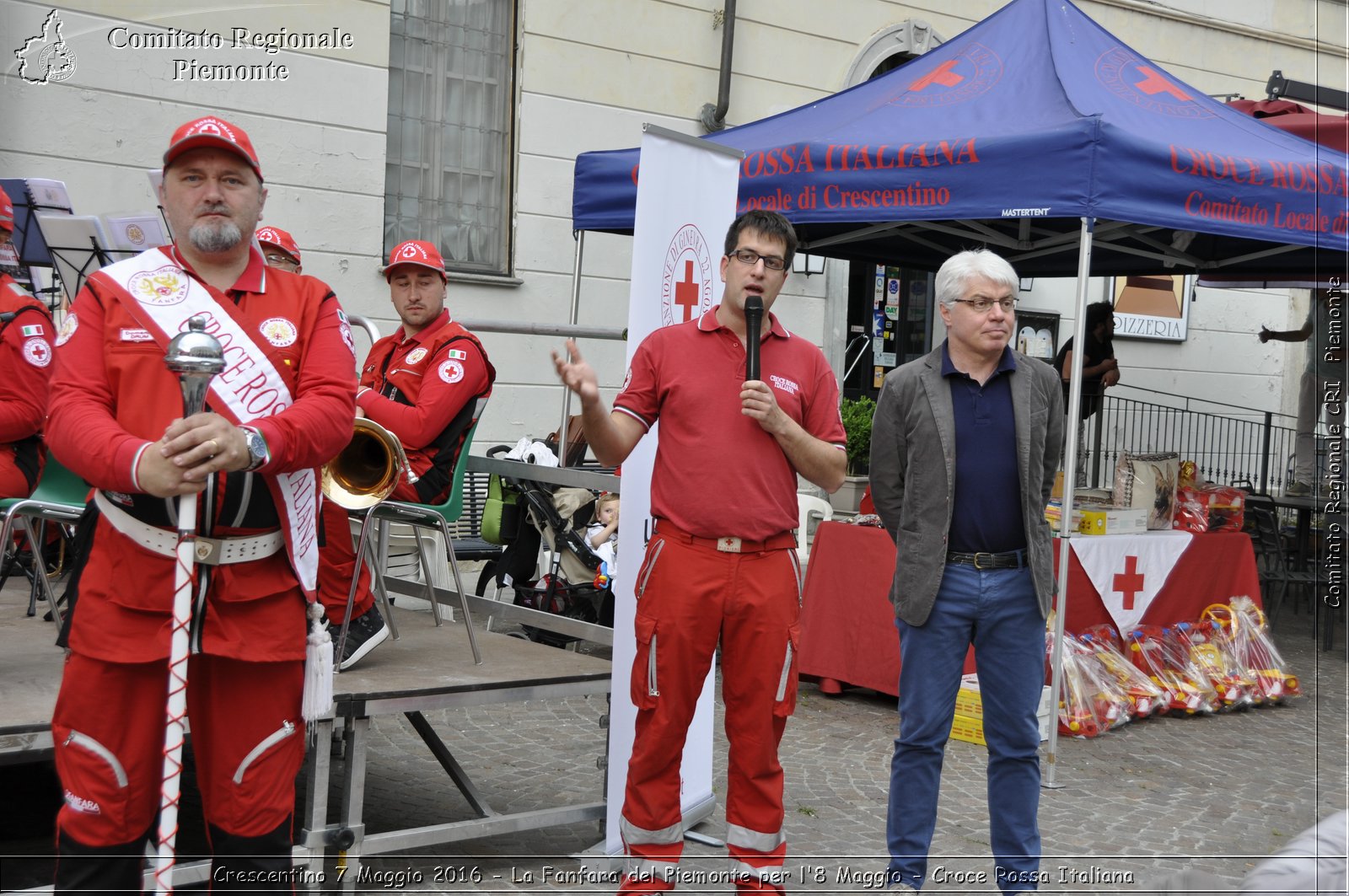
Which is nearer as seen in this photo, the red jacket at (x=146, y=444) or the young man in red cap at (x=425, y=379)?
the red jacket at (x=146, y=444)

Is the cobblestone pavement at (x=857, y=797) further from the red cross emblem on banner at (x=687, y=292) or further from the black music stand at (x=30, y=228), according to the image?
the black music stand at (x=30, y=228)

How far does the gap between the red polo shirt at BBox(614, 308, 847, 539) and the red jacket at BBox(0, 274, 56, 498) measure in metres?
1.84

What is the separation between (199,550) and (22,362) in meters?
1.61

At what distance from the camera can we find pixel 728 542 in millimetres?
3912

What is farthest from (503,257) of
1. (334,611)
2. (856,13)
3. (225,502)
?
(225,502)

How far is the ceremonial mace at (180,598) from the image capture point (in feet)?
8.72

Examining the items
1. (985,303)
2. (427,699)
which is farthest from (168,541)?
(985,303)

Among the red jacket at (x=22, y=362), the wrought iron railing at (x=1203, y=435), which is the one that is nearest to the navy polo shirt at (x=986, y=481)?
the red jacket at (x=22, y=362)

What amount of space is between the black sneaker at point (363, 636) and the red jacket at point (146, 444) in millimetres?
1388

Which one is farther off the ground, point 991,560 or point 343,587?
point 991,560

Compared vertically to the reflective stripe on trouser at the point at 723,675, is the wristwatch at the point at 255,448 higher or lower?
higher

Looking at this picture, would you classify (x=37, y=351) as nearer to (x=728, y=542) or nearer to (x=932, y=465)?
(x=728, y=542)

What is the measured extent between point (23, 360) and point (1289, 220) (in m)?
5.94

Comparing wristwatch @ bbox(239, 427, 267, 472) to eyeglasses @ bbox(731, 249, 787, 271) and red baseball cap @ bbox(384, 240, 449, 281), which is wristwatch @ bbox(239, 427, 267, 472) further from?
red baseball cap @ bbox(384, 240, 449, 281)
